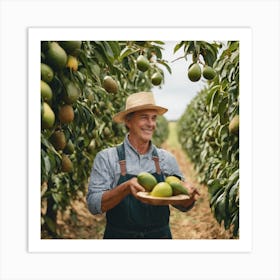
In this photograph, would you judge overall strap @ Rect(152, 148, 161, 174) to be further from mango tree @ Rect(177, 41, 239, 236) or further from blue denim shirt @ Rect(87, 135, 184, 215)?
Answer: mango tree @ Rect(177, 41, 239, 236)

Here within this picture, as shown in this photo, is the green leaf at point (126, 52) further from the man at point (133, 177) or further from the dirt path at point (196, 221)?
the dirt path at point (196, 221)

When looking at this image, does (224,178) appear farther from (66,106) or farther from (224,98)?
(66,106)

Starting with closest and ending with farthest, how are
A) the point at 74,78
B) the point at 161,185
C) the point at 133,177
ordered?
the point at 74,78 < the point at 161,185 < the point at 133,177

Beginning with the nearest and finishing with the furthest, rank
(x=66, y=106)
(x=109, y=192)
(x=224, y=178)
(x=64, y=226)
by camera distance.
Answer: (x=66, y=106)
(x=109, y=192)
(x=224, y=178)
(x=64, y=226)

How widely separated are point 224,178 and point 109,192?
66 cm

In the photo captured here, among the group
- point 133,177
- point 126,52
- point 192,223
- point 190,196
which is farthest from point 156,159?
point 126,52

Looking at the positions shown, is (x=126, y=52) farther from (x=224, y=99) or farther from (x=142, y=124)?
(x=224, y=99)

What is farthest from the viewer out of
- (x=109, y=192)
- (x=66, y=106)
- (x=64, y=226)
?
(x=64, y=226)

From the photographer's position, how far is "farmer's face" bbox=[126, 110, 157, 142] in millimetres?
2389

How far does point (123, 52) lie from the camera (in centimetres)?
236
